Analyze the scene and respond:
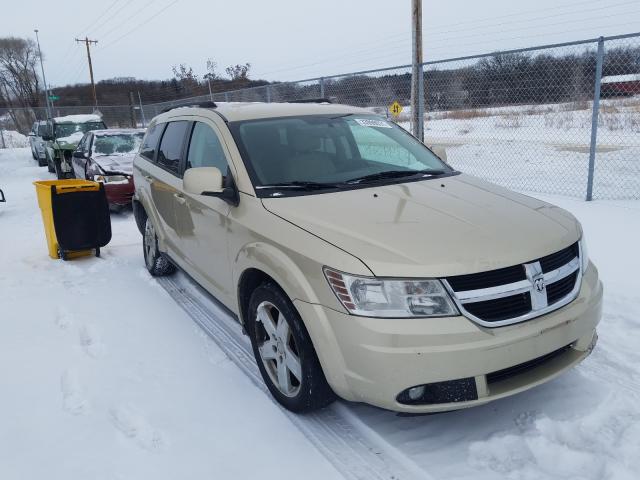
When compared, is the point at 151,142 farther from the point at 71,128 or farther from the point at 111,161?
the point at 71,128

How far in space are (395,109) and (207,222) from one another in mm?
7392

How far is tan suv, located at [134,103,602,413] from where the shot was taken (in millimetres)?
2318

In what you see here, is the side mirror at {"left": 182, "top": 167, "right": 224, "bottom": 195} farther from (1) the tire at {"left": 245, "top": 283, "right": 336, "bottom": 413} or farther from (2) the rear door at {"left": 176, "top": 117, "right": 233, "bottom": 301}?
(1) the tire at {"left": 245, "top": 283, "right": 336, "bottom": 413}

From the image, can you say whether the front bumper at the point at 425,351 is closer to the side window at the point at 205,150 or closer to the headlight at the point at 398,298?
the headlight at the point at 398,298

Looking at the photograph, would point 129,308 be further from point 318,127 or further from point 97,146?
point 97,146

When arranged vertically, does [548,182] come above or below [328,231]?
below

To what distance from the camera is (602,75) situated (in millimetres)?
7137

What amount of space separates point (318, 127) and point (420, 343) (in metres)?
2.11

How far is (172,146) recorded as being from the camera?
15.1 ft

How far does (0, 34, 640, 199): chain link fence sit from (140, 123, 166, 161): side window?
186 cm

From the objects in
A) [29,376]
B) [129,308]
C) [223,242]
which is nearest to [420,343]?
[223,242]

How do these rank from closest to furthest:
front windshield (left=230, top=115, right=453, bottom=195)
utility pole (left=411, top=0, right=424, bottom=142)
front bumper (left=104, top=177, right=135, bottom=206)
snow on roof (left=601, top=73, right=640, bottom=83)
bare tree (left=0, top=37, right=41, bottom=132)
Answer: front windshield (left=230, top=115, right=453, bottom=195) → snow on roof (left=601, top=73, right=640, bottom=83) → front bumper (left=104, top=177, right=135, bottom=206) → utility pole (left=411, top=0, right=424, bottom=142) → bare tree (left=0, top=37, right=41, bottom=132)

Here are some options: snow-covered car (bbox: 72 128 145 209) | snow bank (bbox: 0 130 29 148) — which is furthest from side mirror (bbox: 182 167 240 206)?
snow bank (bbox: 0 130 29 148)

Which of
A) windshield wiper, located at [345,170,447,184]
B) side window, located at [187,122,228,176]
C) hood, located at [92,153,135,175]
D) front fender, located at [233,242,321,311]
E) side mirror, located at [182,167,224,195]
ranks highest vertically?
side window, located at [187,122,228,176]
